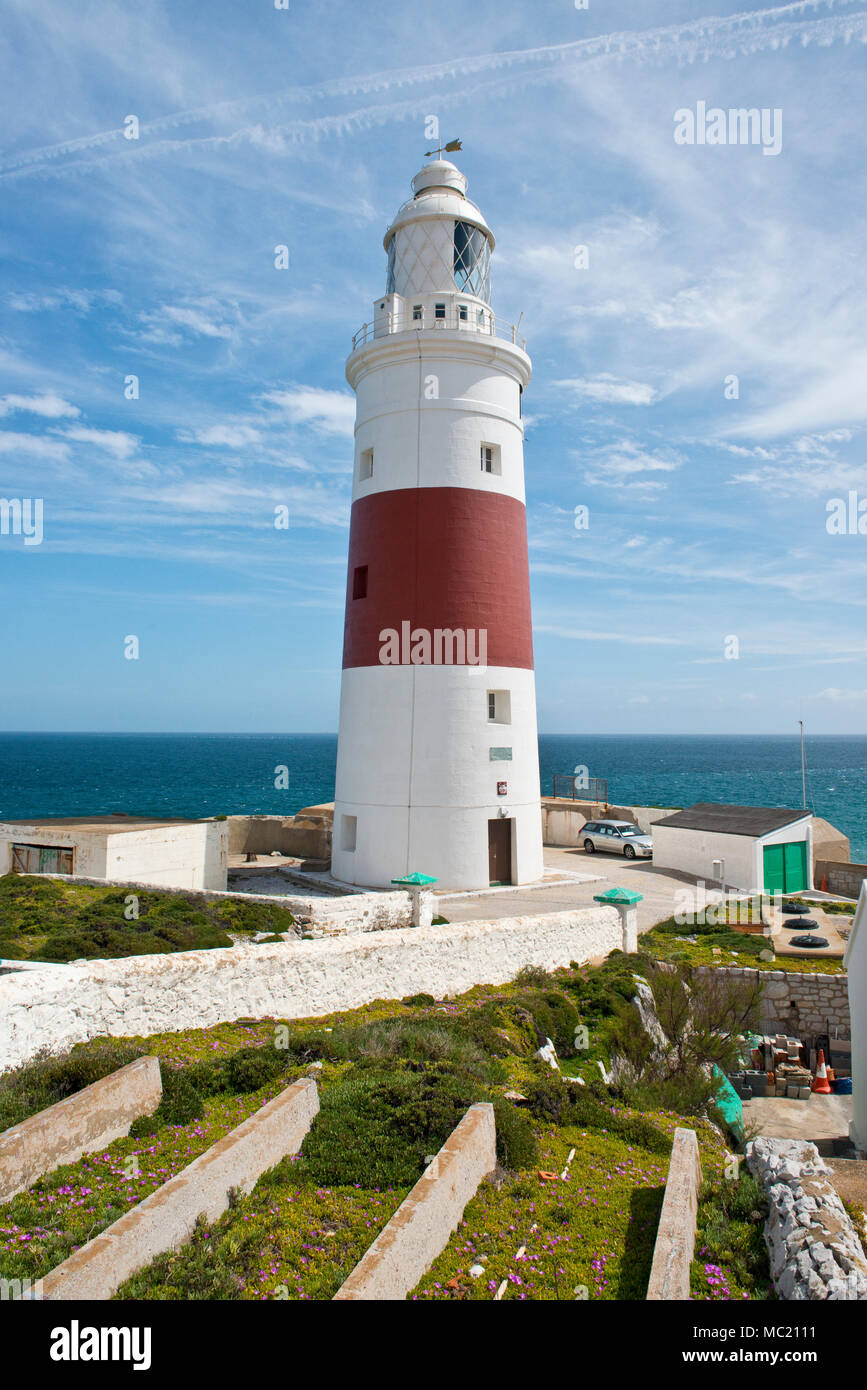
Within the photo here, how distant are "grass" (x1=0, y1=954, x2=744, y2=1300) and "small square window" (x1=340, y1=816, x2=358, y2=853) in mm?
10106

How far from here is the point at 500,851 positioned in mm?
24422

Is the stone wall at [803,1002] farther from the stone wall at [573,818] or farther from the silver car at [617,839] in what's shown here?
the stone wall at [573,818]

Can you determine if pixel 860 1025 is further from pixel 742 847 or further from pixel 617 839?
pixel 617 839

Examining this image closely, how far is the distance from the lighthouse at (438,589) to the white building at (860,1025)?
31.2 feet

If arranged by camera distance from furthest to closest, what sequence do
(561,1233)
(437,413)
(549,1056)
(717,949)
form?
1. (437,413)
2. (717,949)
3. (549,1056)
4. (561,1233)

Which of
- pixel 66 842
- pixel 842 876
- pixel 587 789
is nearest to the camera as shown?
→ pixel 66 842

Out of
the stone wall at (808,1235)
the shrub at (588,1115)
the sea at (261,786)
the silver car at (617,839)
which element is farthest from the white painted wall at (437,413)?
the sea at (261,786)

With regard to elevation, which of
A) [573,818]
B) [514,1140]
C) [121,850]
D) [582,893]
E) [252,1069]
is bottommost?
[514,1140]

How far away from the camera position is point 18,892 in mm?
18547

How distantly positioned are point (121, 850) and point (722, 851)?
18648 mm

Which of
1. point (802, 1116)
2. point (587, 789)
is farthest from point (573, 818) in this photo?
point (802, 1116)

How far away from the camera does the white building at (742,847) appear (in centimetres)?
2647
